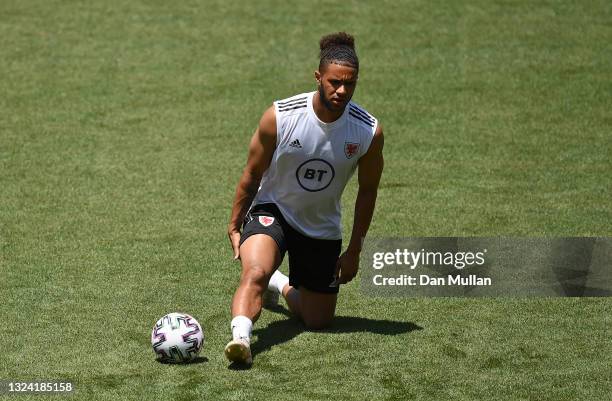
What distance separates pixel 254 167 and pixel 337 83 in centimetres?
89

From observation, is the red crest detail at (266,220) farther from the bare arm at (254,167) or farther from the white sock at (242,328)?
the white sock at (242,328)

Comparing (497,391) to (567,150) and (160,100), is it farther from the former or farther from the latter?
(160,100)

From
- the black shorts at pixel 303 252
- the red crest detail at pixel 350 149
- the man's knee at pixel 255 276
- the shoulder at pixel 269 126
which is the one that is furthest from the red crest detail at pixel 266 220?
the red crest detail at pixel 350 149

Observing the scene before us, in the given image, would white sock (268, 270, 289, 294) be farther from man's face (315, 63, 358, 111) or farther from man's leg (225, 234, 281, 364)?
man's face (315, 63, 358, 111)

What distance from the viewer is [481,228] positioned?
11422mm

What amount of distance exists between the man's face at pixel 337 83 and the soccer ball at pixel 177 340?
6.20 ft

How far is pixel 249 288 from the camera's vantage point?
8406 mm

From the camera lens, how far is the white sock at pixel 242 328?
8.08 metres

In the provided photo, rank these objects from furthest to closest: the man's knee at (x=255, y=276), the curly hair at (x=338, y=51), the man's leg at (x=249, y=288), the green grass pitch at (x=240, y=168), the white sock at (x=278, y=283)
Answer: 1. the white sock at (x=278, y=283)
2. the curly hair at (x=338, y=51)
3. the man's knee at (x=255, y=276)
4. the green grass pitch at (x=240, y=168)
5. the man's leg at (x=249, y=288)

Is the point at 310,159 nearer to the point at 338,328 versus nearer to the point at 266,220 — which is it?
the point at 266,220

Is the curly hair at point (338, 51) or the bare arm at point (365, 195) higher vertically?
the curly hair at point (338, 51)

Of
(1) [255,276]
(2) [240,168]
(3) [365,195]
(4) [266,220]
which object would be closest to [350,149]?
(3) [365,195]

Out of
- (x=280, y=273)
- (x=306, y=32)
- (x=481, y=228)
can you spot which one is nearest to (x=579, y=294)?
(x=481, y=228)

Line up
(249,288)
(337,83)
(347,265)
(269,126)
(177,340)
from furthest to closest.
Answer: (347,265) → (269,126) → (337,83) → (249,288) → (177,340)
